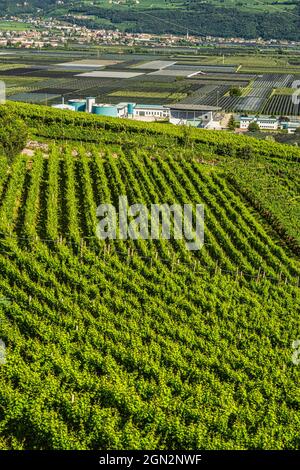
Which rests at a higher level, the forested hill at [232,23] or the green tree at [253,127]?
the forested hill at [232,23]

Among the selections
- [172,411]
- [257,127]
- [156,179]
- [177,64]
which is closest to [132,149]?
[156,179]

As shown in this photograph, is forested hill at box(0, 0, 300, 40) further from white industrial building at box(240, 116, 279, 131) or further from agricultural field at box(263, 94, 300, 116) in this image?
white industrial building at box(240, 116, 279, 131)

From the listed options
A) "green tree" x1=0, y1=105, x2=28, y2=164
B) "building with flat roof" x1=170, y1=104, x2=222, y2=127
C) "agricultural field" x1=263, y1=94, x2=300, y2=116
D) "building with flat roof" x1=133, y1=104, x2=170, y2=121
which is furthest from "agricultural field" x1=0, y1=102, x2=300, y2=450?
"agricultural field" x1=263, y1=94, x2=300, y2=116

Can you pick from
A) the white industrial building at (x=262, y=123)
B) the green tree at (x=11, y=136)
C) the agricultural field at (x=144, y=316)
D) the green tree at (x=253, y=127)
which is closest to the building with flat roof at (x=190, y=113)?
the white industrial building at (x=262, y=123)

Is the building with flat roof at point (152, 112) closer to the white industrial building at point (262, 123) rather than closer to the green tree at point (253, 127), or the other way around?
the white industrial building at point (262, 123)

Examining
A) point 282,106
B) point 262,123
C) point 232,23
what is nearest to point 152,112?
point 262,123

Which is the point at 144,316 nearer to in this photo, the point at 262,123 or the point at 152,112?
the point at 262,123
